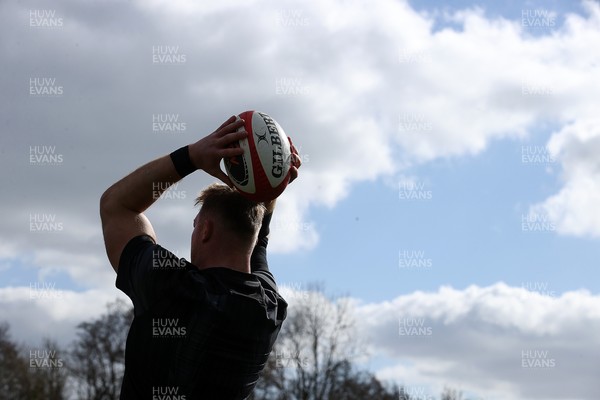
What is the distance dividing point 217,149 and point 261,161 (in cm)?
43

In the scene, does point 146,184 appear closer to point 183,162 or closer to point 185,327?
point 183,162

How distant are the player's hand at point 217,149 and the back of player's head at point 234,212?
128 millimetres

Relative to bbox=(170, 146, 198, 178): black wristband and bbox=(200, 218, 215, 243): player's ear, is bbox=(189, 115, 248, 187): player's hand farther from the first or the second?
bbox=(200, 218, 215, 243): player's ear

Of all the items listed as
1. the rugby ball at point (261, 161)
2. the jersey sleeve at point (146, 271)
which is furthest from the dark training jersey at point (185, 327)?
the rugby ball at point (261, 161)

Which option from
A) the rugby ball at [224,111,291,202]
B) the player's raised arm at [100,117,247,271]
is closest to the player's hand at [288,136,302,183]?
the rugby ball at [224,111,291,202]

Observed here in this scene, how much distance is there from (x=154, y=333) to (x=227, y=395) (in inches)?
21.9

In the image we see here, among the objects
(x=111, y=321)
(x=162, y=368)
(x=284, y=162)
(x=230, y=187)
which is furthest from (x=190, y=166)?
(x=111, y=321)

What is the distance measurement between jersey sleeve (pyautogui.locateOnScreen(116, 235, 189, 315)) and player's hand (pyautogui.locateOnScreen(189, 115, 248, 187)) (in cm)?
50

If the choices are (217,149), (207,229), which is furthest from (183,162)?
(207,229)

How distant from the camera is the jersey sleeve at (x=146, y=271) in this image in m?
4.01

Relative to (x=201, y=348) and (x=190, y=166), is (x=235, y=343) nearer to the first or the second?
(x=201, y=348)

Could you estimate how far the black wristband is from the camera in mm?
4066

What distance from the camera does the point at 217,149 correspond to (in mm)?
4113

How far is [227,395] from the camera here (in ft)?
13.8
